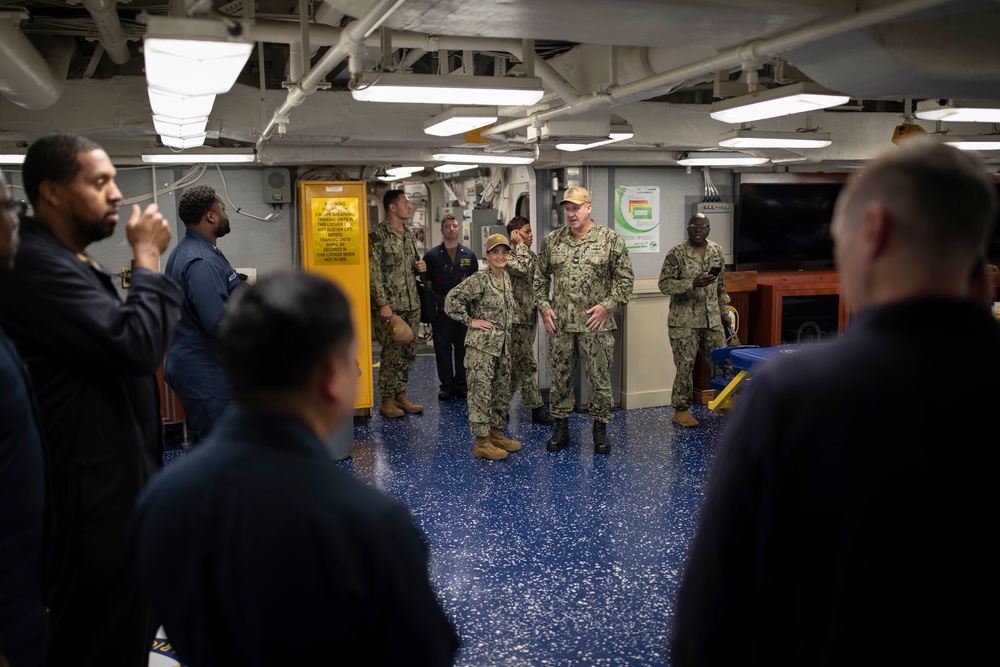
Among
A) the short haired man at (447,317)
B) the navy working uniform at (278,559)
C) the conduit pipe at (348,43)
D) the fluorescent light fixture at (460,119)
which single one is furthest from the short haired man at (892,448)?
the short haired man at (447,317)

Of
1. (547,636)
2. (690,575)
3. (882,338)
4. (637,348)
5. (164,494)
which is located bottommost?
(547,636)

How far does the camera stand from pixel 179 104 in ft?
11.6

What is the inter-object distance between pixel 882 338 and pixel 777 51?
81.0 inches

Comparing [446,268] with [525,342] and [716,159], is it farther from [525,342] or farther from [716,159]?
[716,159]

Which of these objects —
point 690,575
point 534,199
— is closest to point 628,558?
point 690,575

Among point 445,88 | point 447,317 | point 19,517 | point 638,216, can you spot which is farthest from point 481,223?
point 19,517

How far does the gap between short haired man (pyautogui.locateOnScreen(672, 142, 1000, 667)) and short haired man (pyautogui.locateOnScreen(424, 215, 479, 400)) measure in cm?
659

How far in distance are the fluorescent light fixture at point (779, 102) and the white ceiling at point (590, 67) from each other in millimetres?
157

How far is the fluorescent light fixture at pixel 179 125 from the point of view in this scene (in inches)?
160

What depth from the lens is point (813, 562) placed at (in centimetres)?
114

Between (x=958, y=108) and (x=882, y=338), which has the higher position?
(x=958, y=108)

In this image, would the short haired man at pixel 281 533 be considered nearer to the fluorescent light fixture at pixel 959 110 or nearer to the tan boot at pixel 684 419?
the fluorescent light fixture at pixel 959 110

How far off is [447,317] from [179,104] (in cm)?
434

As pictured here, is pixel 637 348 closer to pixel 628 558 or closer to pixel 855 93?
pixel 628 558
